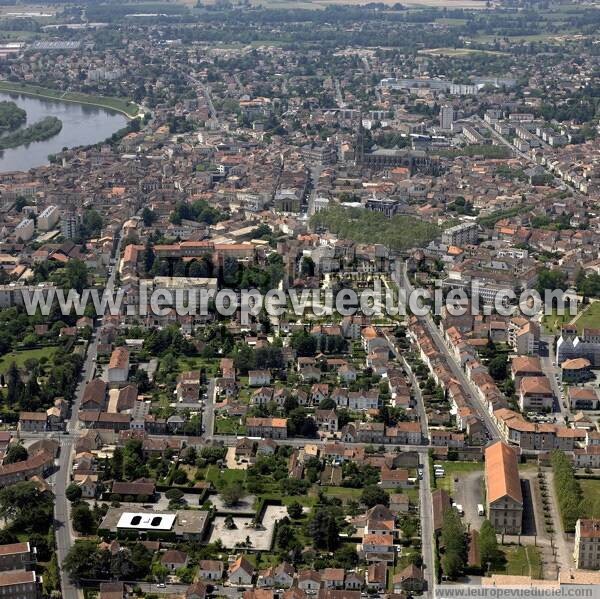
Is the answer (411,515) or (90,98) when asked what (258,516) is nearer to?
(411,515)

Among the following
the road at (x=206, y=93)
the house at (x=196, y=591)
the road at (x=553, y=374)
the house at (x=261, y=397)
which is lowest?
the road at (x=206, y=93)

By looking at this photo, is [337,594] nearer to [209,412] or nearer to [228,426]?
[228,426]

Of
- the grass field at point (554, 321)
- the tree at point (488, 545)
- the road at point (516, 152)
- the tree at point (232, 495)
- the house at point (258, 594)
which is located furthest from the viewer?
the road at point (516, 152)

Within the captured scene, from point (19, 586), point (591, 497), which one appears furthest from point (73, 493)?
point (591, 497)

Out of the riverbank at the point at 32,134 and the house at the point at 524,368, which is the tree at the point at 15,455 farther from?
the riverbank at the point at 32,134

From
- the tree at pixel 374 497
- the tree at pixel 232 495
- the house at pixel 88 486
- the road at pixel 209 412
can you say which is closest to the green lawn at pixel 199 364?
the road at pixel 209 412

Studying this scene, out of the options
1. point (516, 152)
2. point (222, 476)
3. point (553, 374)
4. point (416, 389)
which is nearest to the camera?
point (222, 476)

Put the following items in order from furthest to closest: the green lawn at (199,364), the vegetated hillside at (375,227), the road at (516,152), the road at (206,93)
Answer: the road at (206,93)
the road at (516,152)
the vegetated hillside at (375,227)
the green lawn at (199,364)
